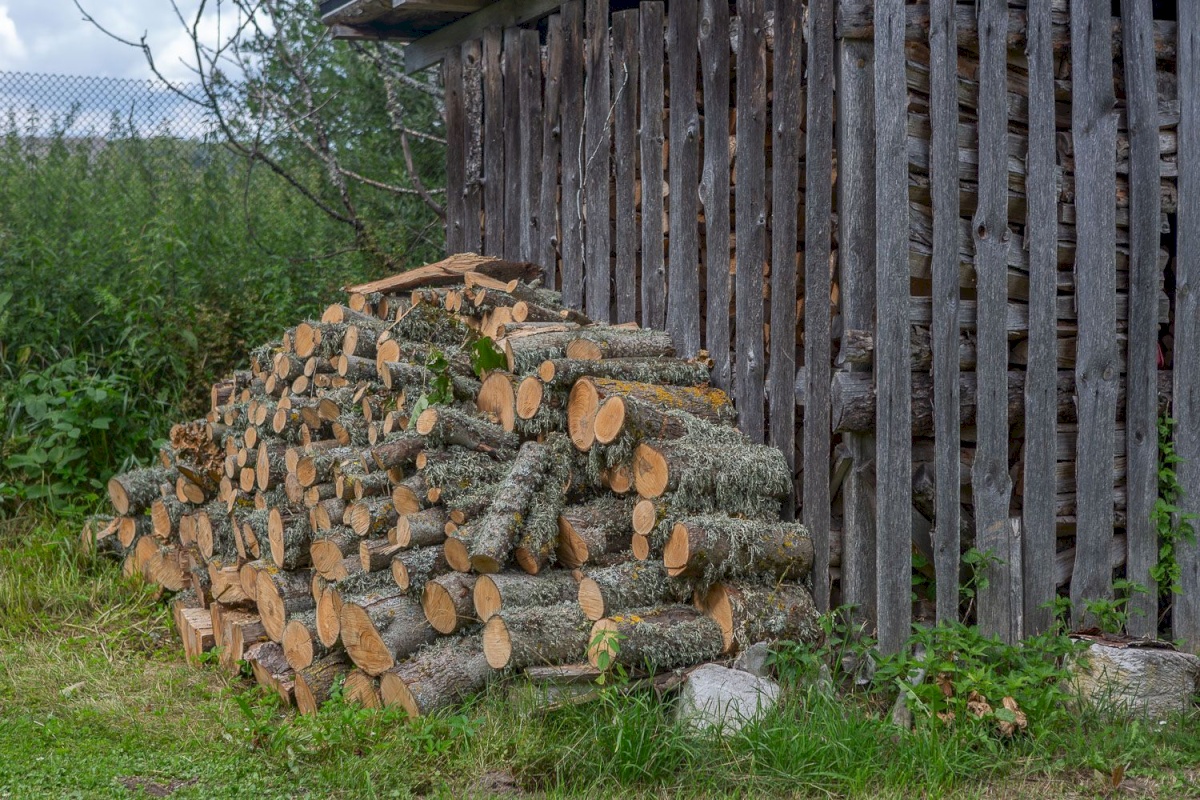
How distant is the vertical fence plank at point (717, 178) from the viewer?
504cm

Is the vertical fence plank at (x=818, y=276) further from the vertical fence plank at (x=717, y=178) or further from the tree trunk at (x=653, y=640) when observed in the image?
the tree trunk at (x=653, y=640)

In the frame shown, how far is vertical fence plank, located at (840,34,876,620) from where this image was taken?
171 inches

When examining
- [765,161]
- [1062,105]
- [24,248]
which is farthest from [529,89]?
[24,248]

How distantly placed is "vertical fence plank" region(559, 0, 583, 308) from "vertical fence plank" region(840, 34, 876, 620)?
1.95 metres

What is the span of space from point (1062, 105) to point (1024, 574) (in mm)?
1993

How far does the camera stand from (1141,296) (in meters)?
4.59

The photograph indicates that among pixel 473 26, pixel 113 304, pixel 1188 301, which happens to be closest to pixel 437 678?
pixel 1188 301

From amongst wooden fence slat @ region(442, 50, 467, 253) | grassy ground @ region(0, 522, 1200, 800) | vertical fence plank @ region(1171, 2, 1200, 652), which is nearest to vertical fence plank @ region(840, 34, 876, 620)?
grassy ground @ region(0, 522, 1200, 800)

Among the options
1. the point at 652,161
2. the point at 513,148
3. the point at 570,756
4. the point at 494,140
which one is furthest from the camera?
the point at 494,140

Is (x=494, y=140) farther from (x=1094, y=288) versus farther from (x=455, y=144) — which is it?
(x=1094, y=288)

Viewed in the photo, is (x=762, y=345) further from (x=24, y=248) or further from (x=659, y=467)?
(x=24, y=248)

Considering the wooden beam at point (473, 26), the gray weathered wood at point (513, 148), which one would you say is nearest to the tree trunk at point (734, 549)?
the gray weathered wood at point (513, 148)

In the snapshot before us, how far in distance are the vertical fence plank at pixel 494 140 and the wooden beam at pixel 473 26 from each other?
9 cm

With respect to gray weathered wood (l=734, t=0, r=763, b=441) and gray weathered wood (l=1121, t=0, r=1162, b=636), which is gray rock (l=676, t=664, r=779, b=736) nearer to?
gray weathered wood (l=734, t=0, r=763, b=441)
